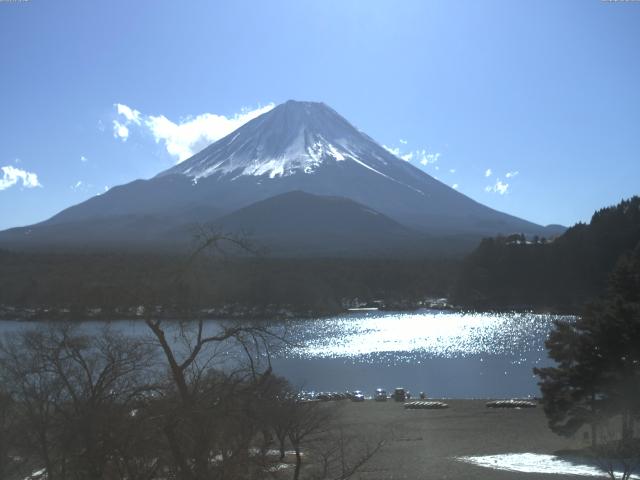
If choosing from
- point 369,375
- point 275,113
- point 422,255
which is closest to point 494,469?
point 369,375

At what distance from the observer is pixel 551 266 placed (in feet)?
188

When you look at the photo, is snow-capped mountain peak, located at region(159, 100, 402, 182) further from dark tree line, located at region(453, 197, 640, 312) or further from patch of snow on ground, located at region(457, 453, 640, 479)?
patch of snow on ground, located at region(457, 453, 640, 479)

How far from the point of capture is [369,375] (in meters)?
28.1

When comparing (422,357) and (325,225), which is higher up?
(325,225)

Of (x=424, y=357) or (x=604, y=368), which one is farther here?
(x=424, y=357)

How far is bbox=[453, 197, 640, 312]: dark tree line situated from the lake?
6.17m

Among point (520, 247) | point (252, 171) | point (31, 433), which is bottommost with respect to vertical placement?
point (31, 433)

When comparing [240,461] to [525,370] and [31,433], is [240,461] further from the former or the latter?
[525,370]

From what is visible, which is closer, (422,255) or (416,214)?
(422,255)

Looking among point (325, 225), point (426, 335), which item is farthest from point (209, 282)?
point (325, 225)

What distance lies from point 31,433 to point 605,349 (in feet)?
28.2

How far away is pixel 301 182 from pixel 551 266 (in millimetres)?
64858

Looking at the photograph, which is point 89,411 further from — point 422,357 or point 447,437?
point 422,357

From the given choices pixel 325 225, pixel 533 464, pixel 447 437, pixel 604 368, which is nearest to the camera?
pixel 604 368
